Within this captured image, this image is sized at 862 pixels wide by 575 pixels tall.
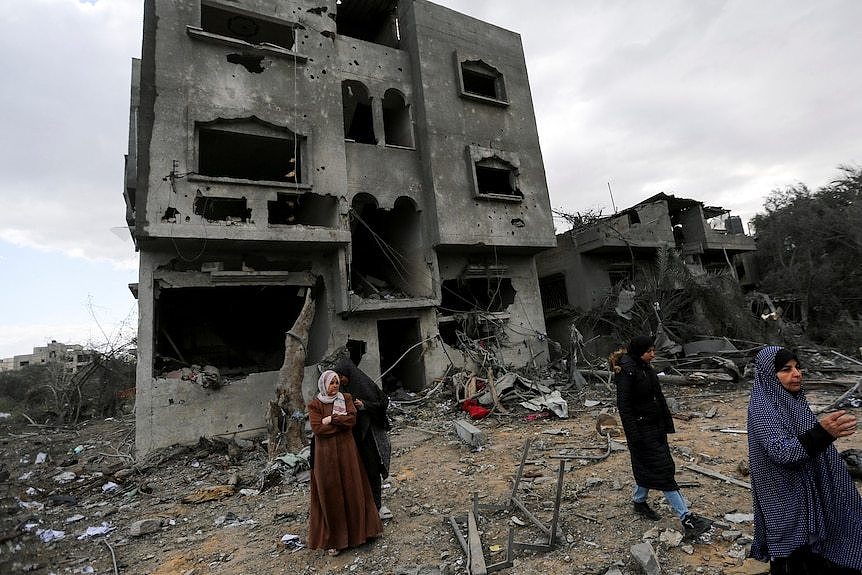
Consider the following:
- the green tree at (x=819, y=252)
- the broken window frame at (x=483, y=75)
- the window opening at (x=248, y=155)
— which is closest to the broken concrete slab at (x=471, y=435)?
the window opening at (x=248, y=155)

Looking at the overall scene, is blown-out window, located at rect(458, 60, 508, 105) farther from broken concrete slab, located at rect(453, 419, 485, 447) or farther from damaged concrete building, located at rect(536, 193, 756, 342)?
broken concrete slab, located at rect(453, 419, 485, 447)

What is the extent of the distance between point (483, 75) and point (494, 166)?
3.39 metres

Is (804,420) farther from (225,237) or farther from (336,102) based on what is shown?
(336,102)

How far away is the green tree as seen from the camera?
59.8 ft

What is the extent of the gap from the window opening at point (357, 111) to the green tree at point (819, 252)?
1866cm

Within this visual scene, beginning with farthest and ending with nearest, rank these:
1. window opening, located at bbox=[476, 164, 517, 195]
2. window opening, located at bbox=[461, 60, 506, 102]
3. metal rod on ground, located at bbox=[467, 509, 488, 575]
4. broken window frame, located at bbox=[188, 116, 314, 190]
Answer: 1. window opening, located at bbox=[476, 164, 517, 195]
2. window opening, located at bbox=[461, 60, 506, 102]
3. broken window frame, located at bbox=[188, 116, 314, 190]
4. metal rod on ground, located at bbox=[467, 509, 488, 575]

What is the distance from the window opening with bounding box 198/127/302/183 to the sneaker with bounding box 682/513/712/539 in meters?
9.42

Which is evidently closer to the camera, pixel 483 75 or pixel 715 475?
pixel 715 475

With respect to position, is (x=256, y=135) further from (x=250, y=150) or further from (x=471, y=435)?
(x=471, y=435)

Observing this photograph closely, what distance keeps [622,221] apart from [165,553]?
51.5ft

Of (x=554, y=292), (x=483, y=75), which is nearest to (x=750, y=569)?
(x=483, y=75)

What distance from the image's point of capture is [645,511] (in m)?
3.67

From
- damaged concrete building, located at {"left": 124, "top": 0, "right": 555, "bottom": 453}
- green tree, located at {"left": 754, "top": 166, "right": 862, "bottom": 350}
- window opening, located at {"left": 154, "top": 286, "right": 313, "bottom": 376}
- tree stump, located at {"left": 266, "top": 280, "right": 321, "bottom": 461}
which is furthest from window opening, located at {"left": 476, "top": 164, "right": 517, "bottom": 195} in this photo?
green tree, located at {"left": 754, "top": 166, "right": 862, "bottom": 350}

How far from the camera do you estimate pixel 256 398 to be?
9.37 meters
